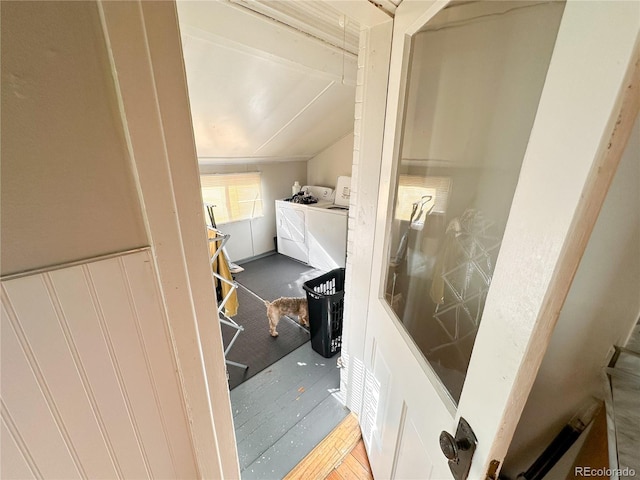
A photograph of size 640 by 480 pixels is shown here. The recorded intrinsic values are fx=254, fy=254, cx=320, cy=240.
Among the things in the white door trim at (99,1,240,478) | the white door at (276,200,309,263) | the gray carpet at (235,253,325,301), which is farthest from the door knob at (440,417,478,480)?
the white door at (276,200,309,263)

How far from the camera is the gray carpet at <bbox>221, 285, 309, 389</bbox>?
73.6 inches

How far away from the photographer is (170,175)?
0.48 m

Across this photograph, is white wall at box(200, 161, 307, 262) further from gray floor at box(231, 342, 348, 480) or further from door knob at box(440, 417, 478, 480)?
door knob at box(440, 417, 478, 480)

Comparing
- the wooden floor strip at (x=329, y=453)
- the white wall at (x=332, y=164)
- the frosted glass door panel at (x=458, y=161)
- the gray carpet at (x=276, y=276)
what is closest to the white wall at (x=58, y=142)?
the frosted glass door panel at (x=458, y=161)

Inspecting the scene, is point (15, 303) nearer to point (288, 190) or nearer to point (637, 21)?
point (637, 21)

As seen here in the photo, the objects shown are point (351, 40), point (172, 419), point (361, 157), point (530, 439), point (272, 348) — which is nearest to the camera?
point (172, 419)

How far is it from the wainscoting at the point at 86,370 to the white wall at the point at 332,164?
3.28m

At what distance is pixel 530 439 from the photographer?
30.2 inches

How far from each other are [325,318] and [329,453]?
75cm

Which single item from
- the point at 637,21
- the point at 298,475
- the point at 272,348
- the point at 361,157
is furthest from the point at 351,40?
the point at 298,475

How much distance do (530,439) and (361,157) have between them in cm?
110

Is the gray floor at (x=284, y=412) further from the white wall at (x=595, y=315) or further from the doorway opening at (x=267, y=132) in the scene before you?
the white wall at (x=595, y=315)

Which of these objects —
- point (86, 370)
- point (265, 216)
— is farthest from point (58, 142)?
point (265, 216)

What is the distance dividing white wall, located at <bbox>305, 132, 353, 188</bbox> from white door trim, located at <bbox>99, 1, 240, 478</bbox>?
3.16 m
